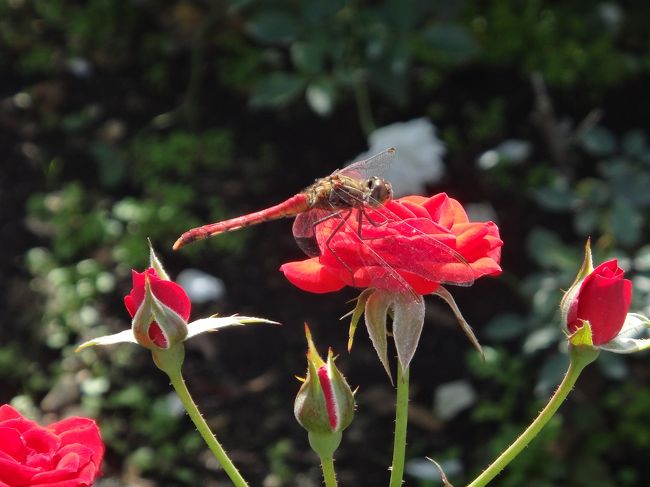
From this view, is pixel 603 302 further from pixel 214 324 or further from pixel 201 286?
pixel 201 286

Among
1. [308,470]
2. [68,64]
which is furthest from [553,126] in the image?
[68,64]

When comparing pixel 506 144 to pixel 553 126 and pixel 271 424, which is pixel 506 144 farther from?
pixel 271 424

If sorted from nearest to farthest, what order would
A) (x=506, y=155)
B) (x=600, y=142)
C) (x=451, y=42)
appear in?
(x=600, y=142), (x=451, y=42), (x=506, y=155)

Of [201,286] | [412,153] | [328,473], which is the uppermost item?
[328,473]

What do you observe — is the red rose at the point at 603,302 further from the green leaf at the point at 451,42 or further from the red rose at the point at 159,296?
the green leaf at the point at 451,42

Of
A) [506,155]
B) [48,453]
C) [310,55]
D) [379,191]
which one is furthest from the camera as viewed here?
[506,155]

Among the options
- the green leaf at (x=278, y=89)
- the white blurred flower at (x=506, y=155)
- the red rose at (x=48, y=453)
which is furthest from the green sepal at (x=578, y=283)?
the white blurred flower at (x=506, y=155)

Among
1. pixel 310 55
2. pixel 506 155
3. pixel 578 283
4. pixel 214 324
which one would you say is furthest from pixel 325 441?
pixel 506 155

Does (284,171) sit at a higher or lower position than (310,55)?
lower
